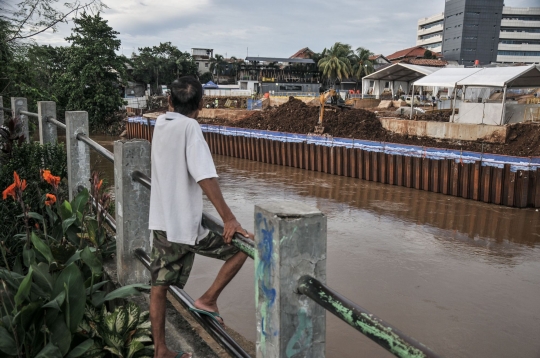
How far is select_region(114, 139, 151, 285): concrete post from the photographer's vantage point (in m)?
2.94

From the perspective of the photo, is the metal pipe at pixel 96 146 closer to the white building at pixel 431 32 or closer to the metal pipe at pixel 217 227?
the metal pipe at pixel 217 227

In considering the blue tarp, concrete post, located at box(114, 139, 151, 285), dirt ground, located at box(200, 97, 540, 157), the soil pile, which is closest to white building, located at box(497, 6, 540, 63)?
the soil pile

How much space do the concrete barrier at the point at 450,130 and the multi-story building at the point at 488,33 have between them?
7529cm

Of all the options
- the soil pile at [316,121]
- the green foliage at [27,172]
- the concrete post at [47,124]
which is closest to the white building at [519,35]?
the soil pile at [316,121]

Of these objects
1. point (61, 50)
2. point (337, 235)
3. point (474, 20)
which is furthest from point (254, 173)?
point (474, 20)

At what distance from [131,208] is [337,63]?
199 feet

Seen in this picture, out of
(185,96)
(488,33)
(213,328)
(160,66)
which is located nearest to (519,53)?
(488,33)

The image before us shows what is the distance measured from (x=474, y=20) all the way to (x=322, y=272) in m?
97.9

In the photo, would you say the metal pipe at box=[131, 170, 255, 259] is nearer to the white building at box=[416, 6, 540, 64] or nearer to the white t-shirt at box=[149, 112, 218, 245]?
the white t-shirt at box=[149, 112, 218, 245]

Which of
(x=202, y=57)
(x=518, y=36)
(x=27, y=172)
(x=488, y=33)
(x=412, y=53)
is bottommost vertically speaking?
(x=27, y=172)

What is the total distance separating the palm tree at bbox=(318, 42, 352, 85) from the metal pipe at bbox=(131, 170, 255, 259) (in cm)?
6075

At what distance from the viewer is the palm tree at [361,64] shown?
205ft

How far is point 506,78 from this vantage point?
18078mm

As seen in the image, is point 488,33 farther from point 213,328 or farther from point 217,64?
point 213,328
